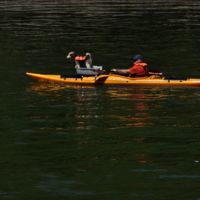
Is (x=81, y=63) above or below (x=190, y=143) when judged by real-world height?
above

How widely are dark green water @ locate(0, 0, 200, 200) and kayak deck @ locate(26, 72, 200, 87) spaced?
390 millimetres

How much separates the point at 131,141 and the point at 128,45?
22678 mm

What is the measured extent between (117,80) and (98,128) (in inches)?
306

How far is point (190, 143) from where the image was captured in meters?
13.5

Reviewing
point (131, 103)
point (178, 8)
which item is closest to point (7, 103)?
point (131, 103)

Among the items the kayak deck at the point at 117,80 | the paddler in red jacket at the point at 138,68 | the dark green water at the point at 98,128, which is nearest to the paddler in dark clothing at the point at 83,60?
the kayak deck at the point at 117,80

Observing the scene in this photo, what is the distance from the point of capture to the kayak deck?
872 inches

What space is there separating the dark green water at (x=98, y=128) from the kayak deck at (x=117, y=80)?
0.39 m

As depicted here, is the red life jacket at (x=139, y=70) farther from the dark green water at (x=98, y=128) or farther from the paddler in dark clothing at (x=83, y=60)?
the paddler in dark clothing at (x=83, y=60)

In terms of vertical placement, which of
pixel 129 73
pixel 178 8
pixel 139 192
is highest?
pixel 178 8

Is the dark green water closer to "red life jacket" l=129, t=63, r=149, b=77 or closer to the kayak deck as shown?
the kayak deck

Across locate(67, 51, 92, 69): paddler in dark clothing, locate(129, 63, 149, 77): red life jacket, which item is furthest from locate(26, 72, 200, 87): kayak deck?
locate(67, 51, 92, 69): paddler in dark clothing

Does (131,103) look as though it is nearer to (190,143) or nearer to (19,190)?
(190,143)

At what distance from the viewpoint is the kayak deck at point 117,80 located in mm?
22156
